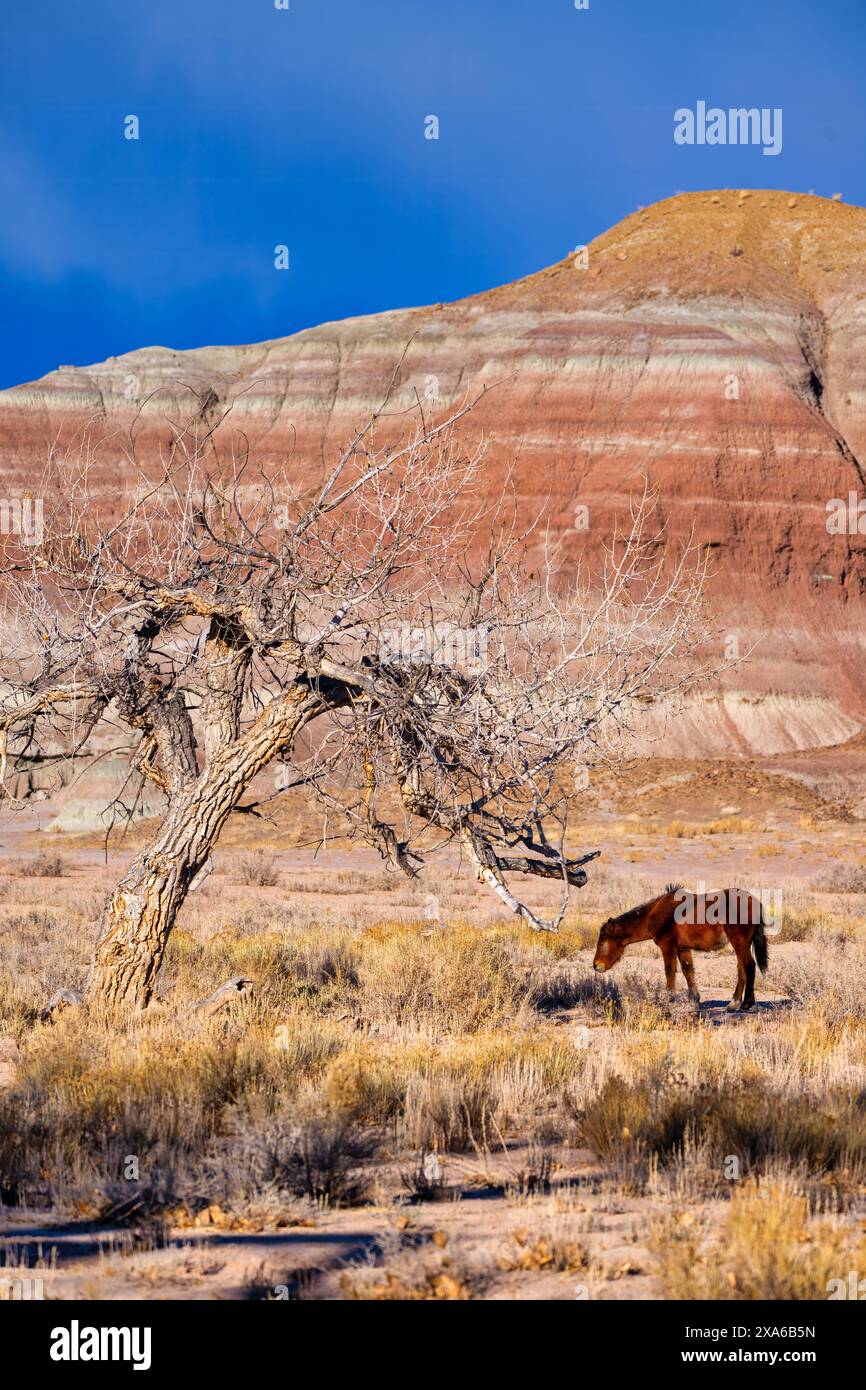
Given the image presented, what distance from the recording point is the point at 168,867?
8.74 metres

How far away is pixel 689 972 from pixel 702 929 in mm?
398

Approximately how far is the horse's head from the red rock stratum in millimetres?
39036

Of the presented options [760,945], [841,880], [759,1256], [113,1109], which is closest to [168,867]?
[113,1109]

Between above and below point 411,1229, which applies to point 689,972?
below

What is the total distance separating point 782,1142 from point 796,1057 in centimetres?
218

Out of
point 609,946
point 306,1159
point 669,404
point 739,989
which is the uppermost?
point 669,404

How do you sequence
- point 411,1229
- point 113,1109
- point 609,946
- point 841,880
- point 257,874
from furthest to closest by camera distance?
point 257,874, point 841,880, point 609,946, point 113,1109, point 411,1229

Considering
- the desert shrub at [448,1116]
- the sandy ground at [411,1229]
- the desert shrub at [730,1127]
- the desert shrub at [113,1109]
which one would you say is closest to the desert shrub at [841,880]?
the sandy ground at [411,1229]

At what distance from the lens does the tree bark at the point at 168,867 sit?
28.7ft

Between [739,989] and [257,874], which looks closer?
[739,989]

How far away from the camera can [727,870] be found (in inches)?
1033

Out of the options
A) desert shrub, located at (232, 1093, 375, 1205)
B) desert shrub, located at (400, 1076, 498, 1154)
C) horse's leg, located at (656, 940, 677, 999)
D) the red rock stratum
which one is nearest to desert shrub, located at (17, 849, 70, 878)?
horse's leg, located at (656, 940, 677, 999)

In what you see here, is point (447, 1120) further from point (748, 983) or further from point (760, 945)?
point (760, 945)

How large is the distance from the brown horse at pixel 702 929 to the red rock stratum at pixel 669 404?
128 ft
